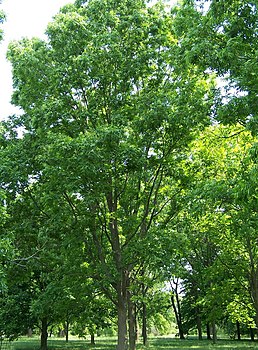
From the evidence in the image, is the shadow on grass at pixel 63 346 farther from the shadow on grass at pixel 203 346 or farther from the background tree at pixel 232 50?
the background tree at pixel 232 50

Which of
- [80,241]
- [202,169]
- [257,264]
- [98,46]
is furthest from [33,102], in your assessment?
[257,264]

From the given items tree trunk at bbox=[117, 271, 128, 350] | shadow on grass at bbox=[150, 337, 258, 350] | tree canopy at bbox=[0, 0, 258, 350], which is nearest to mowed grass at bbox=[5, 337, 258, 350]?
shadow on grass at bbox=[150, 337, 258, 350]

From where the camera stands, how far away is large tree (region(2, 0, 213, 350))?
11766 mm

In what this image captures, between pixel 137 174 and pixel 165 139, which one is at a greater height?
pixel 165 139

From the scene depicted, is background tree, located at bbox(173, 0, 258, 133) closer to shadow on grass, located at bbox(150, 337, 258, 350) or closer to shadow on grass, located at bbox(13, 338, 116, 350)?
→ shadow on grass, located at bbox(150, 337, 258, 350)

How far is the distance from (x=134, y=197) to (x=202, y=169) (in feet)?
8.80

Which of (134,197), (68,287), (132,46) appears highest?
(132,46)

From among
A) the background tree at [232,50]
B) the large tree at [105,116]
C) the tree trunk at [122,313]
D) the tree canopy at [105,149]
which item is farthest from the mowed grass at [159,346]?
the background tree at [232,50]

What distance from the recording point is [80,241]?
42.6 feet

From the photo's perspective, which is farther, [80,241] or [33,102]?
[33,102]

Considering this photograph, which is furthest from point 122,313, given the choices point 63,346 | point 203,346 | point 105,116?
point 63,346

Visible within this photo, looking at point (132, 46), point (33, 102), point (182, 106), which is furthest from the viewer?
point (33, 102)

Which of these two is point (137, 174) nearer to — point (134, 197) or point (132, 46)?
point (134, 197)

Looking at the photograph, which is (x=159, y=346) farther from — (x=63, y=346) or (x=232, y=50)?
(x=232, y=50)
